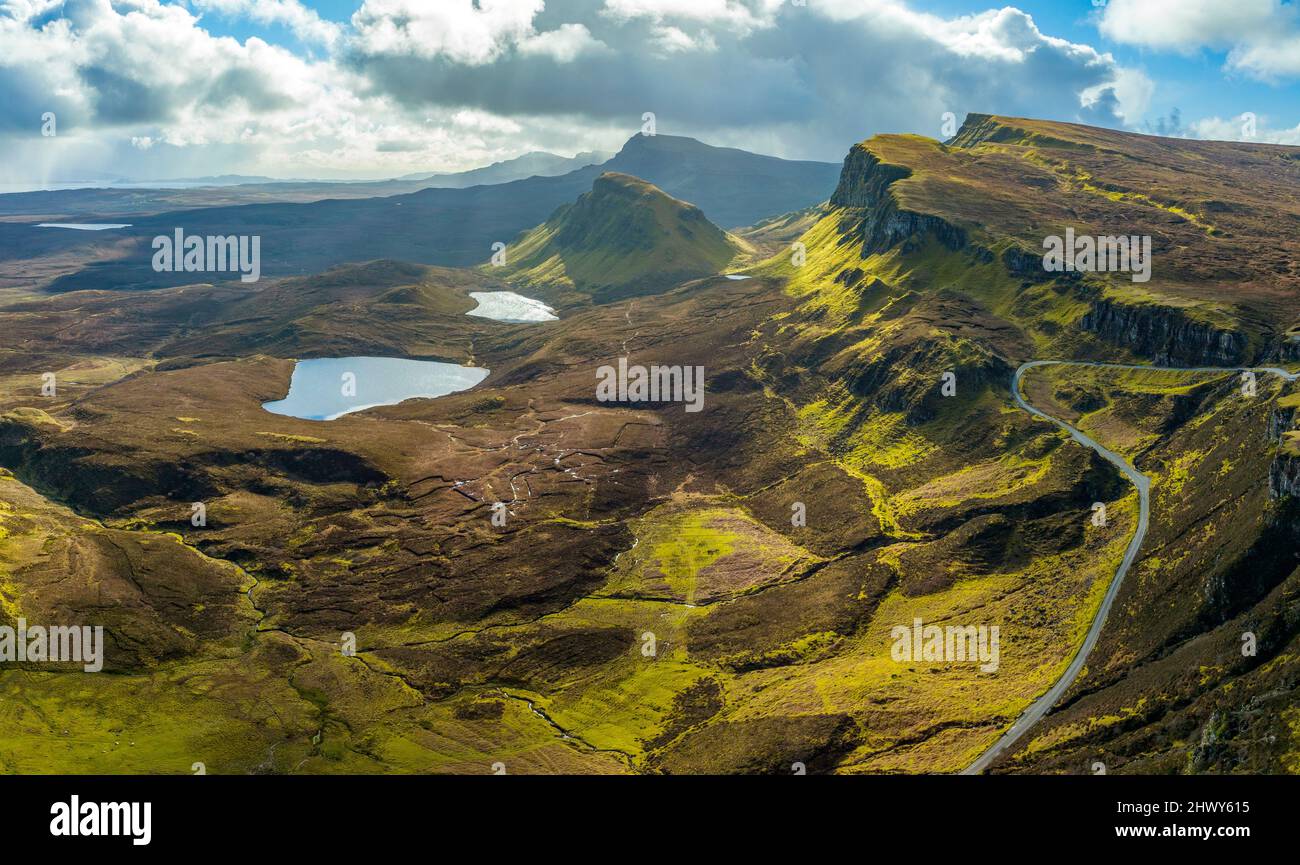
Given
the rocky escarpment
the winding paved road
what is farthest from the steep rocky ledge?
the rocky escarpment

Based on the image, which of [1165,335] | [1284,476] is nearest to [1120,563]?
[1284,476]

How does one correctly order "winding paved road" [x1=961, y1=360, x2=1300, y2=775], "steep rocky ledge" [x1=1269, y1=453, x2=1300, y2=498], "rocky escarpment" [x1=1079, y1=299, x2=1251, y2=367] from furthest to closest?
"rocky escarpment" [x1=1079, y1=299, x2=1251, y2=367]
"steep rocky ledge" [x1=1269, y1=453, x2=1300, y2=498]
"winding paved road" [x1=961, y1=360, x2=1300, y2=775]

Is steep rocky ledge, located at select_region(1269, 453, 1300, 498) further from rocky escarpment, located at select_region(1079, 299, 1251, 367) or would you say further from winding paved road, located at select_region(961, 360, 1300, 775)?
rocky escarpment, located at select_region(1079, 299, 1251, 367)

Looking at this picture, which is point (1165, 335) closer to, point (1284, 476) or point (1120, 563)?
point (1120, 563)

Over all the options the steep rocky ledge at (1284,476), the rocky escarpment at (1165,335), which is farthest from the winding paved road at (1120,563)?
the steep rocky ledge at (1284,476)

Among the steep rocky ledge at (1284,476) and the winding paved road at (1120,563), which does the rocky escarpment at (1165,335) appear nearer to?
the winding paved road at (1120,563)

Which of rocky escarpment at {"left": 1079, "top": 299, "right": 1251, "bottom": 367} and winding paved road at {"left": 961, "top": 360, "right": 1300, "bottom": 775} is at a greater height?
rocky escarpment at {"left": 1079, "top": 299, "right": 1251, "bottom": 367}

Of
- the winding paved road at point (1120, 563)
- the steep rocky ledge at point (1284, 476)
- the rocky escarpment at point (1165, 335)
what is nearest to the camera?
the winding paved road at point (1120, 563)
